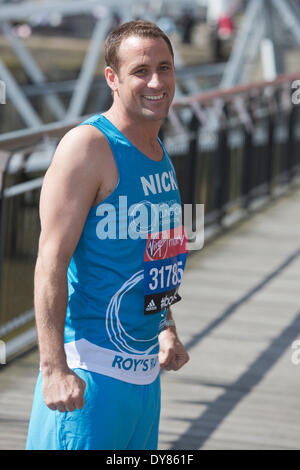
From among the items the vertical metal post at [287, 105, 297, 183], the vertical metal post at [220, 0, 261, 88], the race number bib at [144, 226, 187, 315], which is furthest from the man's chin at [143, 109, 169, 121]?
the vertical metal post at [220, 0, 261, 88]

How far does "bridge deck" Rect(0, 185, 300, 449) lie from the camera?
4914 millimetres

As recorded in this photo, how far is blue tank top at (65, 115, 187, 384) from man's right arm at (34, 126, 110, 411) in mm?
73

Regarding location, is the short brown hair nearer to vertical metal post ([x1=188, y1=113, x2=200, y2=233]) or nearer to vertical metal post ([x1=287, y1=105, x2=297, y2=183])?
vertical metal post ([x1=188, y1=113, x2=200, y2=233])

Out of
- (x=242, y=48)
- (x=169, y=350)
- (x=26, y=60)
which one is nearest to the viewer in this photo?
(x=169, y=350)

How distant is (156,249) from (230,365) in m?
3.44

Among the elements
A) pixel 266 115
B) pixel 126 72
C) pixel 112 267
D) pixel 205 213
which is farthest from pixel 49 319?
pixel 266 115

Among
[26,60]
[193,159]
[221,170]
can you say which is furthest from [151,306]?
[26,60]

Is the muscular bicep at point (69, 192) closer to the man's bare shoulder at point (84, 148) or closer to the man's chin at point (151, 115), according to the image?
the man's bare shoulder at point (84, 148)

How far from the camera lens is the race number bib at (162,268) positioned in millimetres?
2670

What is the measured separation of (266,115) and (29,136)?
709 cm

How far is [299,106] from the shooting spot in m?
13.9

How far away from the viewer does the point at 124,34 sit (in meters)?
2.62

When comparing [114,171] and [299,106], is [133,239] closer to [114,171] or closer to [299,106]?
[114,171]

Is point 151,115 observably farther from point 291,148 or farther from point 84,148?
point 291,148
